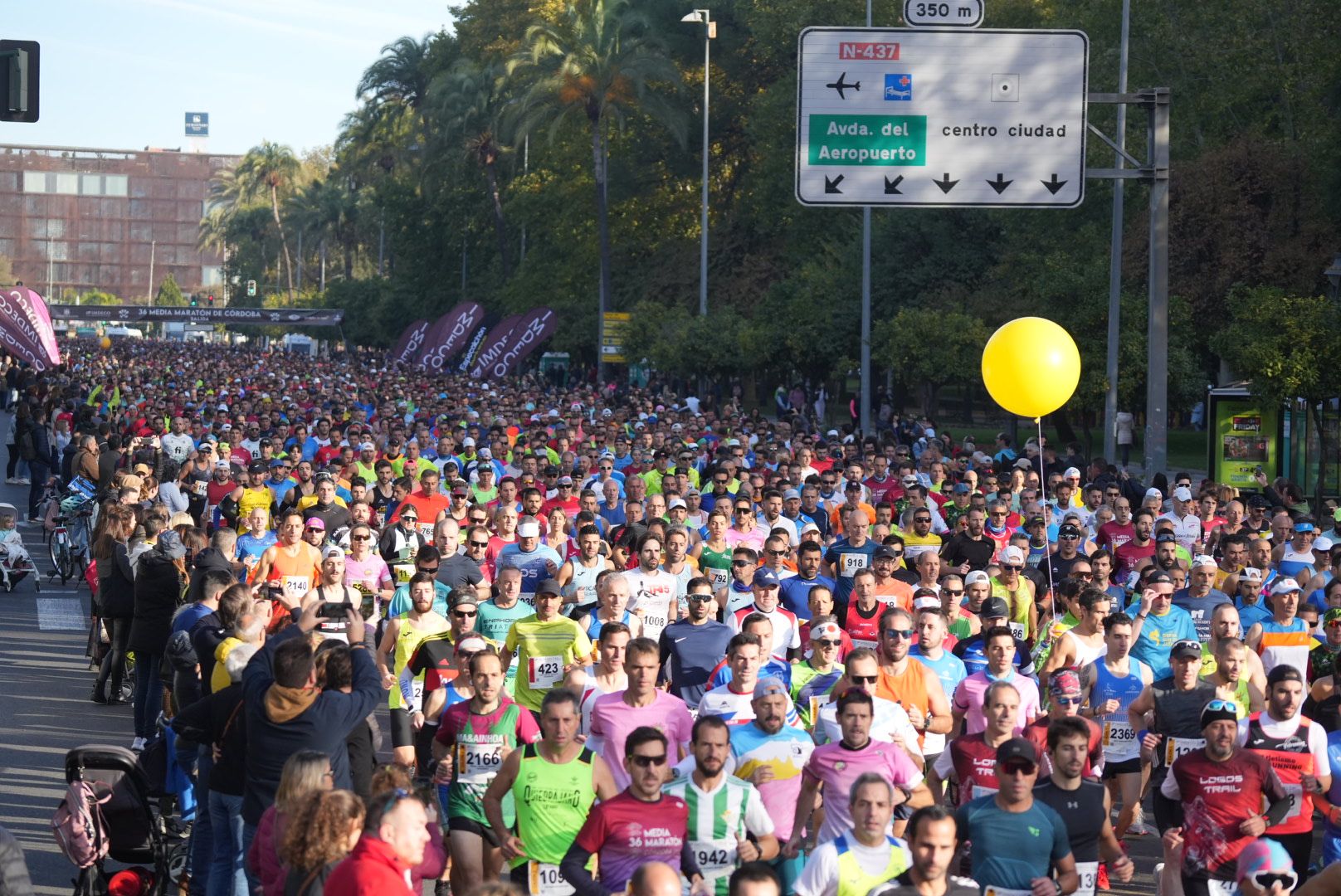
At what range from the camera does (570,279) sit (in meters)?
60.1

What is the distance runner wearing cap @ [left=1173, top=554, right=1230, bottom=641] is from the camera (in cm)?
1169

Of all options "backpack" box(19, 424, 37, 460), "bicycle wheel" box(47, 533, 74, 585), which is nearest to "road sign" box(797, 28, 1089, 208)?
"bicycle wheel" box(47, 533, 74, 585)

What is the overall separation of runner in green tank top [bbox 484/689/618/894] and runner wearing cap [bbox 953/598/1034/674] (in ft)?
9.21

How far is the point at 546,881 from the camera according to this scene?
7.51 m

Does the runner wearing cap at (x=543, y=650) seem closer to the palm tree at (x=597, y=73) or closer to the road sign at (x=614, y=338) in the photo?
the palm tree at (x=597, y=73)

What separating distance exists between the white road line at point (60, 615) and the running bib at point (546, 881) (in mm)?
11398

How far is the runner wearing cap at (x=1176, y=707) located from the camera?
29.6 feet

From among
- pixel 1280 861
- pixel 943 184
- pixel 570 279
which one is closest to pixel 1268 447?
pixel 943 184

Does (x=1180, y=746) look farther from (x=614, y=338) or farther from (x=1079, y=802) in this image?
(x=614, y=338)

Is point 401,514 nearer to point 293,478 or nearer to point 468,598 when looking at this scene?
point 293,478

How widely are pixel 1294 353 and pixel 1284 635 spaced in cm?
1193

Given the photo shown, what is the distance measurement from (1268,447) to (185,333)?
Answer: 151 metres

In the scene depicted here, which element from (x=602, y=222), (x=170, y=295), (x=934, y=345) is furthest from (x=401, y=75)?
(x=170, y=295)

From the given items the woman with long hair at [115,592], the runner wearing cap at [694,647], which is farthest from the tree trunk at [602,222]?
the runner wearing cap at [694,647]
